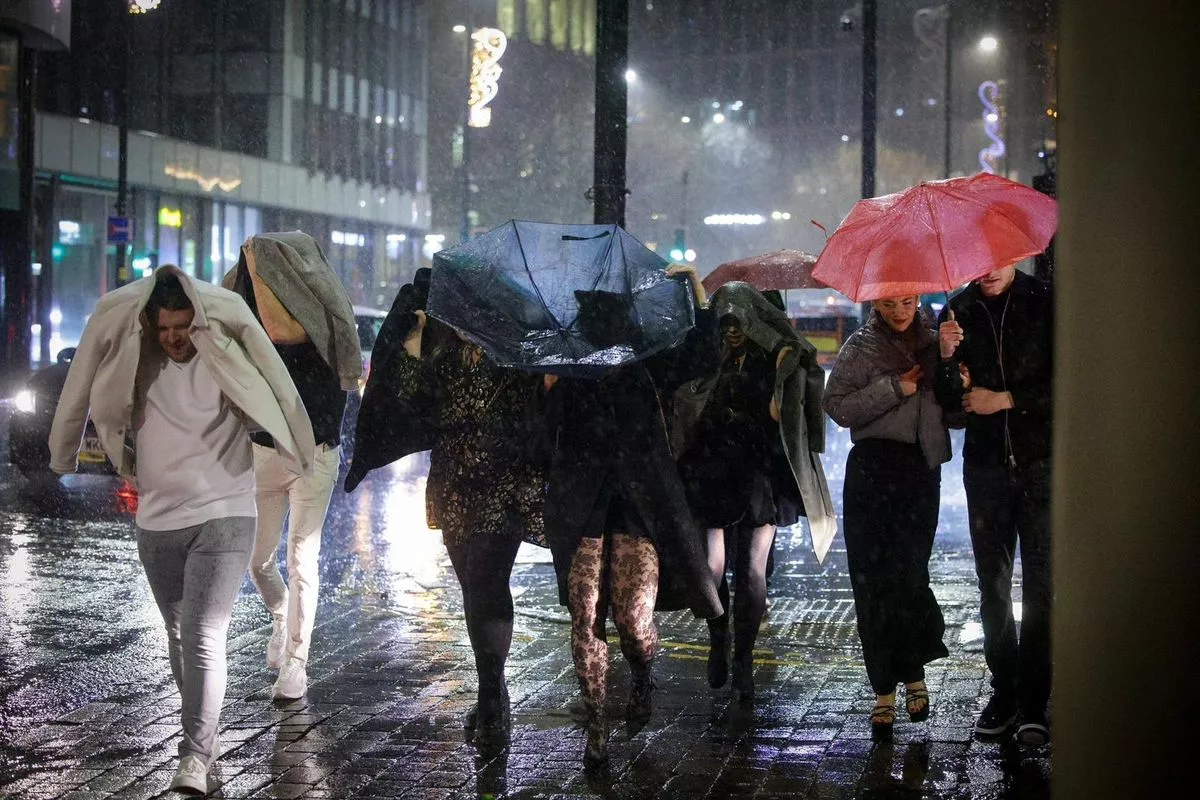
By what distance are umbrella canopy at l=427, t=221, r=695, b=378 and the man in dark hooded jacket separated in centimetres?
120

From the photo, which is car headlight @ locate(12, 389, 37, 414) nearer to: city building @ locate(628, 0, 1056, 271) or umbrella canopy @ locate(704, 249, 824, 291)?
umbrella canopy @ locate(704, 249, 824, 291)

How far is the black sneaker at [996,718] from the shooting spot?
245 inches

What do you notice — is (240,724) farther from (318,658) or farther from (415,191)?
(415,191)

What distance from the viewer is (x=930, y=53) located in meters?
89.4

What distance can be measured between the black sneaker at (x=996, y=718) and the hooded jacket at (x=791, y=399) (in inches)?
38.2

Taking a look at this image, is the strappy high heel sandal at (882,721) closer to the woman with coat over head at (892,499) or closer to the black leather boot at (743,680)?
the woman with coat over head at (892,499)

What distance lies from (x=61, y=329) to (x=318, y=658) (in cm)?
4411

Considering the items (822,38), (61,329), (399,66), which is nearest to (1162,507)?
(61,329)

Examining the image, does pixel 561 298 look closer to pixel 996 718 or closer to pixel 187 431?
pixel 187 431

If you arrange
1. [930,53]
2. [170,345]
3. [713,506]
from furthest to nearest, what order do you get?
[930,53] < [713,506] < [170,345]

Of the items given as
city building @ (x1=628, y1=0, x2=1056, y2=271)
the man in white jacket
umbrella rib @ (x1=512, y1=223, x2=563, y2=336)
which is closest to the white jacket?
the man in white jacket

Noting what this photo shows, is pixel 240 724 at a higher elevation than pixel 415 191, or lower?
lower

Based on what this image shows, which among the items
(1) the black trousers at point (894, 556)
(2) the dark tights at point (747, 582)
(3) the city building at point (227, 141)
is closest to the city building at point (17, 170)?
(3) the city building at point (227, 141)

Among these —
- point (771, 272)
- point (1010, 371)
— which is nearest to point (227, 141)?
point (771, 272)
